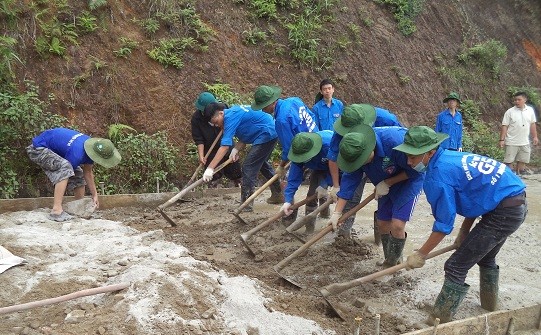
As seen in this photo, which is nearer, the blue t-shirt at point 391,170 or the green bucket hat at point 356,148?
the green bucket hat at point 356,148

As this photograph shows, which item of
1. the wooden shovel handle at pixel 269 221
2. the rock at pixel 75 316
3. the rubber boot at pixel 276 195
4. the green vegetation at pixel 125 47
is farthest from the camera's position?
the green vegetation at pixel 125 47

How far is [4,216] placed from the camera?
5.70 m

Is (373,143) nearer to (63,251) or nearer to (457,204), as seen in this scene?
(457,204)

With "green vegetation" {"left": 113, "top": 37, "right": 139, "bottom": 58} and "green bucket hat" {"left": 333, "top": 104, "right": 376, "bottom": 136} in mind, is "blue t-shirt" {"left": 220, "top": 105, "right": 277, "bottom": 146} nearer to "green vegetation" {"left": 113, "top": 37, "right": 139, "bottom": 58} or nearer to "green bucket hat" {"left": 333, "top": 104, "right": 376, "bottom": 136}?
"green bucket hat" {"left": 333, "top": 104, "right": 376, "bottom": 136}

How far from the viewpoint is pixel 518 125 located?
8.76 m

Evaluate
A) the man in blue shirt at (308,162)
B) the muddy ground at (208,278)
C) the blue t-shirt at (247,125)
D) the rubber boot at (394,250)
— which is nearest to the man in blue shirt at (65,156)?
the muddy ground at (208,278)

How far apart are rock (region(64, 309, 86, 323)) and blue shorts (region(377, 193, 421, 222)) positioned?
267 centimetres

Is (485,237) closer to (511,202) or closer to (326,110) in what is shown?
(511,202)

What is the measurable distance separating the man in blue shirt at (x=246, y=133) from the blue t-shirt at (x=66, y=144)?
1442 millimetres

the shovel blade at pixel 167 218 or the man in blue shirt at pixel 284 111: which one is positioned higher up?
the man in blue shirt at pixel 284 111

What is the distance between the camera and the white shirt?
8.76 m

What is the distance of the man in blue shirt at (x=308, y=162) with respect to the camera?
Answer: 5141mm

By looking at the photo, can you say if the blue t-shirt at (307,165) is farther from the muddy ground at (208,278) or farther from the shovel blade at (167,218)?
the shovel blade at (167,218)

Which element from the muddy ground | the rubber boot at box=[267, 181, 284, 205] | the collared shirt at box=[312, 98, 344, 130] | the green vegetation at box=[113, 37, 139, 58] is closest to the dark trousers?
the muddy ground
